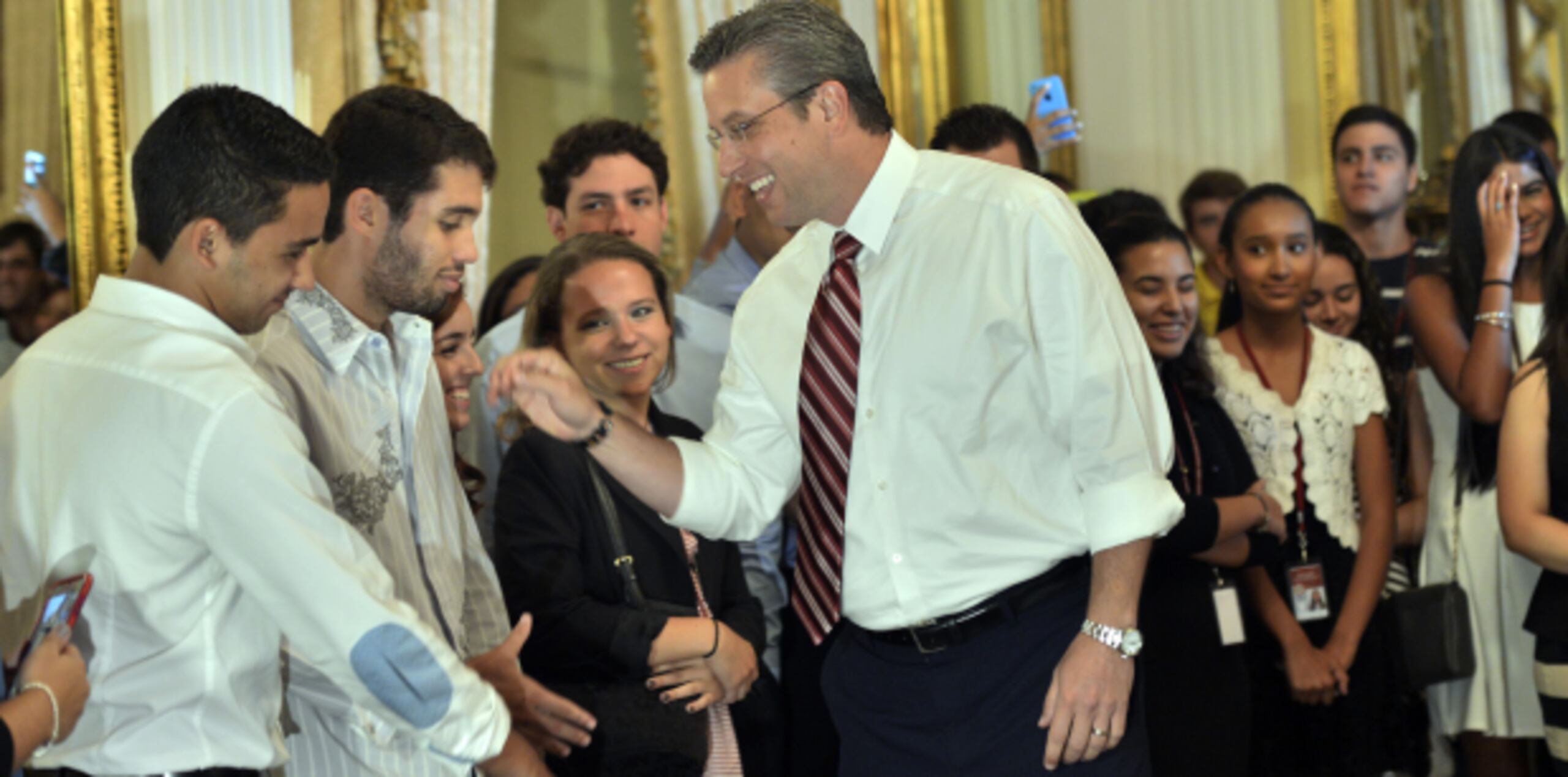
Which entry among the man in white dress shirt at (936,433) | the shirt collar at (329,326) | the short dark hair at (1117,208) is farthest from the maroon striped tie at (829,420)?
the short dark hair at (1117,208)

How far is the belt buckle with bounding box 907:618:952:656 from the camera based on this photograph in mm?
2217

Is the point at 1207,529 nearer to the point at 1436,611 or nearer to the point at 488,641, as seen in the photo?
the point at 1436,611

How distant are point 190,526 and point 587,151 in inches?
86.5

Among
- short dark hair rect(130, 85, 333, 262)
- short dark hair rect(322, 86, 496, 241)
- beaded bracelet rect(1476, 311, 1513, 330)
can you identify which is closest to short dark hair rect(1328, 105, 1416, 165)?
beaded bracelet rect(1476, 311, 1513, 330)

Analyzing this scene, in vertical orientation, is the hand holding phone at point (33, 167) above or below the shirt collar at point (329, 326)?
above

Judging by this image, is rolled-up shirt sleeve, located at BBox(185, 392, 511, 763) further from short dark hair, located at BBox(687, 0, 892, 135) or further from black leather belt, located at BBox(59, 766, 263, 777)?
short dark hair, located at BBox(687, 0, 892, 135)

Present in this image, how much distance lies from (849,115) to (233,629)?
1.11 meters

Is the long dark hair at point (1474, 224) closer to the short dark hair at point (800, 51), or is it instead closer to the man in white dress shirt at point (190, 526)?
the short dark hair at point (800, 51)

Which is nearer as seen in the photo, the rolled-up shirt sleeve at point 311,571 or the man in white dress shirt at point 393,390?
the rolled-up shirt sleeve at point 311,571

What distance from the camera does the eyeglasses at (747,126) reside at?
225 cm

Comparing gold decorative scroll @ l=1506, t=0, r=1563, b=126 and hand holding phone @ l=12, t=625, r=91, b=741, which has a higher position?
gold decorative scroll @ l=1506, t=0, r=1563, b=126

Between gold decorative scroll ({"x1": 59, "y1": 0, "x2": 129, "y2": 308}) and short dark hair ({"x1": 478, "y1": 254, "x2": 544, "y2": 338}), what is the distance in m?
1.00

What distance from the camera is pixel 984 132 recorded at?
3840 millimetres

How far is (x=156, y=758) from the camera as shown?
176 centimetres
